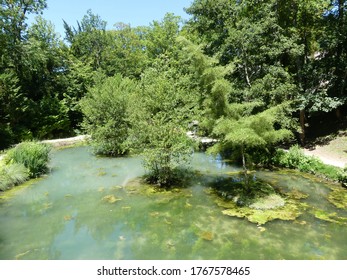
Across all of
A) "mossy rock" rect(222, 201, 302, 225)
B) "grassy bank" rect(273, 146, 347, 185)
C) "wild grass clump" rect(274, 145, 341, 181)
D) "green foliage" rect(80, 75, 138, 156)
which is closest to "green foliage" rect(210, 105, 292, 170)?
"mossy rock" rect(222, 201, 302, 225)

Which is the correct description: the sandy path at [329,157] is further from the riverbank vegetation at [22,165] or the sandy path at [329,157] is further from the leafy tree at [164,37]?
the leafy tree at [164,37]

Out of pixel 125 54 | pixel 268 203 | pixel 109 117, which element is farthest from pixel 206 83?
pixel 125 54

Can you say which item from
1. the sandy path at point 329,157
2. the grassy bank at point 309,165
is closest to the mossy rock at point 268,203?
the grassy bank at point 309,165

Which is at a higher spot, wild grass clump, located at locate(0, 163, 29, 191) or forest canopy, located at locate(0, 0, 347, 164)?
forest canopy, located at locate(0, 0, 347, 164)

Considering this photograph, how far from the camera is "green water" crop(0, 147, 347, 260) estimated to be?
29.2ft

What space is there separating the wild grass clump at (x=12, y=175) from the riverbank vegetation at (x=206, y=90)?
2.12ft

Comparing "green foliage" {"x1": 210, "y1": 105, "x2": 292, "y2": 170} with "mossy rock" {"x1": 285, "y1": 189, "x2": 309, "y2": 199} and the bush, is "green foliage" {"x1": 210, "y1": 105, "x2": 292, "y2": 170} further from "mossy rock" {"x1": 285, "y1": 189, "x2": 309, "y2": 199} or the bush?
the bush

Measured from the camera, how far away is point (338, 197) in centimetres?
1280

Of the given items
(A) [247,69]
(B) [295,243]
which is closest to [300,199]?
(B) [295,243]

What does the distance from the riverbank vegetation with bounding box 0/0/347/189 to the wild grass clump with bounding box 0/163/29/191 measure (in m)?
0.65

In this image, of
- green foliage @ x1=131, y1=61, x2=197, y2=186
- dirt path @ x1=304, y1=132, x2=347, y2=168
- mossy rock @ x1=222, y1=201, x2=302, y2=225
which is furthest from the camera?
dirt path @ x1=304, y1=132, x2=347, y2=168

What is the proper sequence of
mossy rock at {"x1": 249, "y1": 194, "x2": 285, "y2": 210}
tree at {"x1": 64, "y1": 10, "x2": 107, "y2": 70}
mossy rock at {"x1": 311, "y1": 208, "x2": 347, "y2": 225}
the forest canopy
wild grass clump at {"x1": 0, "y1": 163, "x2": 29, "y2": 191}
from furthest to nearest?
1. tree at {"x1": 64, "y1": 10, "x2": 107, "y2": 70}
2. wild grass clump at {"x1": 0, "y1": 163, "x2": 29, "y2": 191}
3. the forest canopy
4. mossy rock at {"x1": 249, "y1": 194, "x2": 285, "y2": 210}
5. mossy rock at {"x1": 311, "y1": 208, "x2": 347, "y2": 225}

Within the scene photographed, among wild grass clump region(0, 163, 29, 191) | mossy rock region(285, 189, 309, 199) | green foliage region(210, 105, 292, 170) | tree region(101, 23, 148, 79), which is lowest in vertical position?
mossy rock region(285, 189, 309, 199)

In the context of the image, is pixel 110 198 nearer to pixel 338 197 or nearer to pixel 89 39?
pixel 338 197
